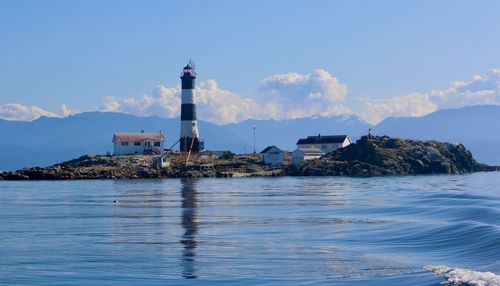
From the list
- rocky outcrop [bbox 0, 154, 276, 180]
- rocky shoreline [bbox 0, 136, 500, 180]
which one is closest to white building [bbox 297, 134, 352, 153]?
rocky shoreline [bbox 0, 136, 500, 180]

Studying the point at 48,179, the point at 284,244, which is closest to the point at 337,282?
the point at 284,244

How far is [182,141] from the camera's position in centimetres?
11756

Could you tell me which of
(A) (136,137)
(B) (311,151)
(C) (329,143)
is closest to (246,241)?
(B) (311,151)

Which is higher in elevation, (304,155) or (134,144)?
(134,144)

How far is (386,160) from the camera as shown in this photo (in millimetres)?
108688

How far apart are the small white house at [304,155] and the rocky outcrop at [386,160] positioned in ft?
6.50

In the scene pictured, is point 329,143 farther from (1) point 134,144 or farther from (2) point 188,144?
(1) point 134,144

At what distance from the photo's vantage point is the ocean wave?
2197 cm

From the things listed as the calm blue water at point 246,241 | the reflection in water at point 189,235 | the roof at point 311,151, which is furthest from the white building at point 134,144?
the calm blue water at point 246,241

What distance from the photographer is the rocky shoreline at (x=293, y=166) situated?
103 meters

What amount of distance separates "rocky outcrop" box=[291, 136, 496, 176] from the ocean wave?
82195 millimetres

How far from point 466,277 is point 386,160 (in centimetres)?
8677

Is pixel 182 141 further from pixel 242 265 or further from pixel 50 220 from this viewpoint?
pixel 242 265

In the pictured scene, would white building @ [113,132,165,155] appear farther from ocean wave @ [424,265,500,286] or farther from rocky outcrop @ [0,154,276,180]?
ocean wave @ [424,265,500,286]
